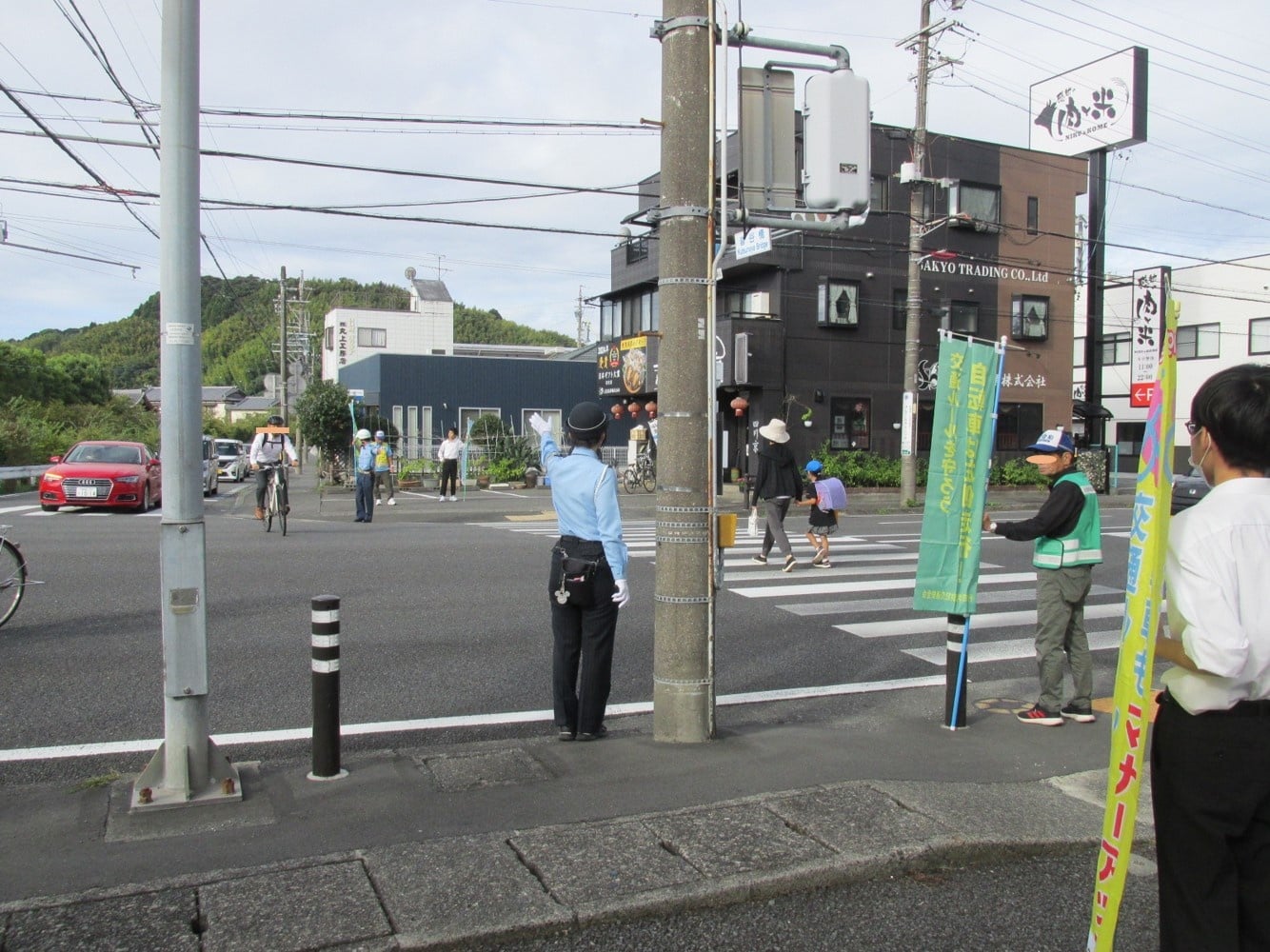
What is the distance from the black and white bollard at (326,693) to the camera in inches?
192

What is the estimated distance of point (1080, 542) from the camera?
610 centimetres

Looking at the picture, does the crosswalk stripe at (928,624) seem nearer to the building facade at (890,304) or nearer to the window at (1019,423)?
the building facade at (890,304)

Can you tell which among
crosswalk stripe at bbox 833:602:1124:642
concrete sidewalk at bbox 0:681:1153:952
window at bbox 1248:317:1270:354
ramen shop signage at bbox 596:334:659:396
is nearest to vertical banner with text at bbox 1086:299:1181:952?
concrete sidewalk at bbox 0:681:1153:952

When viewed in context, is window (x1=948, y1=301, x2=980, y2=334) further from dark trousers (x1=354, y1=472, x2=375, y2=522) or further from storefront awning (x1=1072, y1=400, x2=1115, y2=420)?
dark trousers (x1=354, y1=472, x2=375, y2=522)

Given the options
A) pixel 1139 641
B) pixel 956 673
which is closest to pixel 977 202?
pixel 956 673

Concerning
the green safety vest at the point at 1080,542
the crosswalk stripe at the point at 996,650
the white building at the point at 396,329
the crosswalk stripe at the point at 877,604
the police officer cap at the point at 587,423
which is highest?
the white building at the point at 396,329

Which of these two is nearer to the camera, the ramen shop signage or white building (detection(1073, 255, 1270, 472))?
the ramen shop signage

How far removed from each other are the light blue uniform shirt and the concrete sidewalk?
3.54 ft

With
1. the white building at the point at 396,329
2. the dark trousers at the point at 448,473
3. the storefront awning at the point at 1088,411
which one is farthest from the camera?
the white building at the point at 396,329

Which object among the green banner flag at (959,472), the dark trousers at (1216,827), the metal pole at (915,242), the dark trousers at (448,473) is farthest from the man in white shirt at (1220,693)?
the dark trousers at (448,473)

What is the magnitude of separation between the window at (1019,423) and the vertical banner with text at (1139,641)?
3201 cm

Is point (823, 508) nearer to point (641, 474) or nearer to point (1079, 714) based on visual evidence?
point (1079, 714)

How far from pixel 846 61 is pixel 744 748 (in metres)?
3.75

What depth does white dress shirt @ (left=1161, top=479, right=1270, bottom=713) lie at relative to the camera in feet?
8.09
